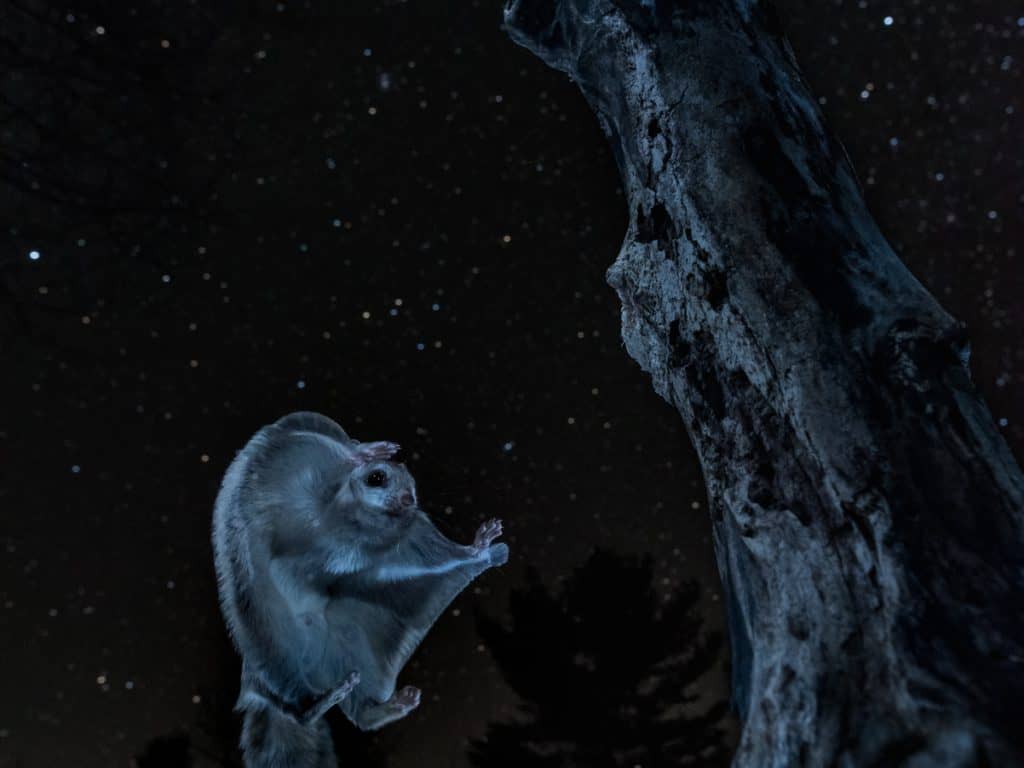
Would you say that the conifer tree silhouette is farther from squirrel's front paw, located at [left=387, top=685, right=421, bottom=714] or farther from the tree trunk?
the tree trunk

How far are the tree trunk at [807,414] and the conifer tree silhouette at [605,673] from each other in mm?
3346

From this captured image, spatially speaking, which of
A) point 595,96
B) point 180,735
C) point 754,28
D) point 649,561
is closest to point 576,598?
point 649,561

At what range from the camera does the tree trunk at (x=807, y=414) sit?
6.35 ft

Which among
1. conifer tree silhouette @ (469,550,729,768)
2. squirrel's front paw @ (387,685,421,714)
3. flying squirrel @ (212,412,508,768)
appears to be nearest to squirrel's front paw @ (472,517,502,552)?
flying squirrel @ (212,412,508,768)

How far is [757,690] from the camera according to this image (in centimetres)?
232

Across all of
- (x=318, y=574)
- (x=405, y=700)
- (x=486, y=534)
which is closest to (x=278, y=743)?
(x=405, y=700)

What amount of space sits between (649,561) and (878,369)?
4.14 m

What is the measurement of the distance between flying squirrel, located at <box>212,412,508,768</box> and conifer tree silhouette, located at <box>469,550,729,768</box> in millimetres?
2154

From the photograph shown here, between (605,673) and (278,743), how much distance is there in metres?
4.46

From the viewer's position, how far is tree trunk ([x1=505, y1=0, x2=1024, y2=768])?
1.94 metres

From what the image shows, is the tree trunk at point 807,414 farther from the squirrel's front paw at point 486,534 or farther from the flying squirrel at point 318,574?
the flying squirrel at point 318,574

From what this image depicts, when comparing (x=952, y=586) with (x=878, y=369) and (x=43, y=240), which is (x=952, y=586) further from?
(x=43, y=240)

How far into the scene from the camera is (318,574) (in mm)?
3586

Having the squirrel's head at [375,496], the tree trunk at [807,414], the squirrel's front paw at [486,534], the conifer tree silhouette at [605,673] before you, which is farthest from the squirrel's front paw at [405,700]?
the conifer tree silhouette at [605,673]
